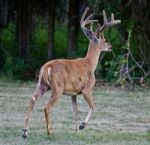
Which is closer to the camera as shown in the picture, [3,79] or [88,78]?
[88,78]

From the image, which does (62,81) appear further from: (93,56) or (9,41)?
(9,41)

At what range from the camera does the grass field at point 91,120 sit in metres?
A: 11.2

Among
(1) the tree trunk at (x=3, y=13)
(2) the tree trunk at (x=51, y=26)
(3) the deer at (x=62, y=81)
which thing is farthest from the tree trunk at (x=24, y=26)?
(3) the deer at (x=62, y=81)

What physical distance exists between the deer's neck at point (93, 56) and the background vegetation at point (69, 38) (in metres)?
6.72

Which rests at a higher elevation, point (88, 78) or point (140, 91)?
point (88, 78)

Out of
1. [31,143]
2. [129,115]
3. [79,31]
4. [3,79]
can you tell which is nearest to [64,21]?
[79,31]

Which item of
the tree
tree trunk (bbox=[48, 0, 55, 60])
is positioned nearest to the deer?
tree trunk (bbox=[48, 0, 55, 60])

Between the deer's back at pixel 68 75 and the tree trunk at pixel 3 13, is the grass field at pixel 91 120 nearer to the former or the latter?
the deer's back at pixel 68 75

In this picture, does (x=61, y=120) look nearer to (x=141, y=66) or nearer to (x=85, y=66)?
(x=85, y=66)

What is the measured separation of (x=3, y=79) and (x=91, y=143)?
1212cm

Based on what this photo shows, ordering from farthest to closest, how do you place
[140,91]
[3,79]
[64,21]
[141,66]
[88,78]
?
[64,21], [3,79], [141,66], [140,91], [88,78]

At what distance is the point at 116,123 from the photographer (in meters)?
13.5

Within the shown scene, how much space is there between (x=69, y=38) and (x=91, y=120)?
10.7 meters

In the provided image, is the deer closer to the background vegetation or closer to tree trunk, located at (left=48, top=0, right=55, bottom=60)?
the background vegetation
